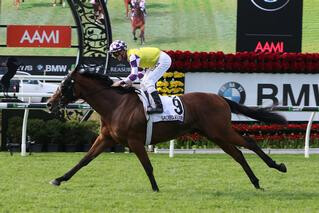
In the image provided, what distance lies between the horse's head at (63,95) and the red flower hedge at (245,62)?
4.69m

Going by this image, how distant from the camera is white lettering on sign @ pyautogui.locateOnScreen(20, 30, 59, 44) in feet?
67.8

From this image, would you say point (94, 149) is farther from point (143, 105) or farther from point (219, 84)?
point (219, 84)

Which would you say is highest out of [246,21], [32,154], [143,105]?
[246,21]

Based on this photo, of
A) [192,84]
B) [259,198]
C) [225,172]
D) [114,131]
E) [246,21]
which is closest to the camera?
[259,198]

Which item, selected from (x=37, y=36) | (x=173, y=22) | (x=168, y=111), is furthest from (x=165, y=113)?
(x=173, y=22)

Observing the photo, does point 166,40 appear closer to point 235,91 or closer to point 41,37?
point 41,37

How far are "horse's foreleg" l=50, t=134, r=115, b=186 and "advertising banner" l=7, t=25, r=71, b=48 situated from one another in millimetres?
11801

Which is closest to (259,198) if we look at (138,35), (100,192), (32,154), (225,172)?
(100,192)

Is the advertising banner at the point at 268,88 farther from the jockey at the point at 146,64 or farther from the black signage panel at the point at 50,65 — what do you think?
the black signage panel at the point at 50,65

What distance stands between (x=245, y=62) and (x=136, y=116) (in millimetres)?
5351

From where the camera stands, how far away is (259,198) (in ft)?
26.7

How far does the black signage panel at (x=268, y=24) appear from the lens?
1478cm

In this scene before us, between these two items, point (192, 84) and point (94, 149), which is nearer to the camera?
point (94, 149)

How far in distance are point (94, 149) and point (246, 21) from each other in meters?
6.52
